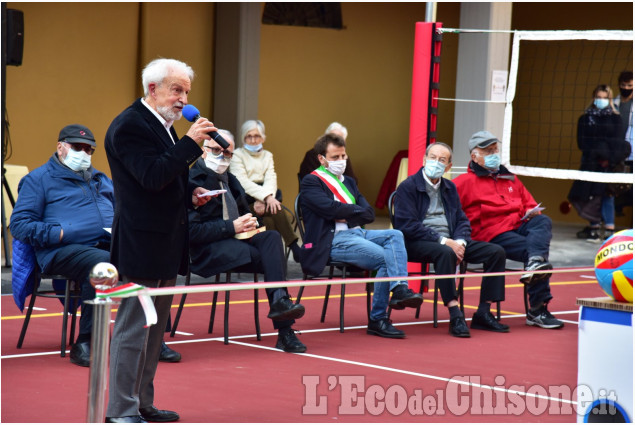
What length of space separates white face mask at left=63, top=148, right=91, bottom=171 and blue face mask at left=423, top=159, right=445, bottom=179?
254cm

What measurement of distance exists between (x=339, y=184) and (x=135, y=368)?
3.35m

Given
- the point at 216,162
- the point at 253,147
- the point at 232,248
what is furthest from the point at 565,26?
the point at 232,248

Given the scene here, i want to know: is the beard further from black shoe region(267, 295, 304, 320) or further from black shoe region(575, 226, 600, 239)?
black shoe region(575, 226, 600, 239)

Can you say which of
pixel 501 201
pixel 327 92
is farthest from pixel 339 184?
pixel 327 92

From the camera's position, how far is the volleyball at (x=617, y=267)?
14.9ft

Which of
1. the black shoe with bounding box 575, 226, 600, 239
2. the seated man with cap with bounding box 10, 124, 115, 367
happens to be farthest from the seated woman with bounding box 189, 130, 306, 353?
the black shoe with bounding box 575, 226, 600, 239

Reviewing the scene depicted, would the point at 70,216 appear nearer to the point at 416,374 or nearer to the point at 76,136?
the point at 76,136

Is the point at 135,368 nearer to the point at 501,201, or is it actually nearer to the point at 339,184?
the point at 339,184

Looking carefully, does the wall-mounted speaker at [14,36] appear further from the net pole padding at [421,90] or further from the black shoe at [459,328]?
the black shoe at [459,328]

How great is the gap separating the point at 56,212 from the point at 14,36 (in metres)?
2.64

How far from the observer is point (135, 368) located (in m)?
4.67

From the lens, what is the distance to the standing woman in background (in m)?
13.4

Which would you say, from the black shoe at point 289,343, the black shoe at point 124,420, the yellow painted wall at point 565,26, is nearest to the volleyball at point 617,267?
the black shoe at point 124,420

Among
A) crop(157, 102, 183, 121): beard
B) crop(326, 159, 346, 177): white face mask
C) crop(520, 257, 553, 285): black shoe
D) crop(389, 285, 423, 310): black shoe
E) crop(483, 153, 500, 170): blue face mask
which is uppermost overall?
crop(157, 102, 183, 121): beard
